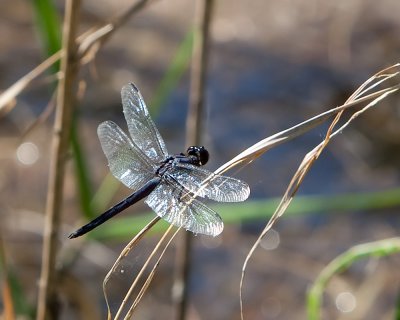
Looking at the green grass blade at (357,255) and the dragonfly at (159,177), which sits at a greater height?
the dragonfly at (159,177)

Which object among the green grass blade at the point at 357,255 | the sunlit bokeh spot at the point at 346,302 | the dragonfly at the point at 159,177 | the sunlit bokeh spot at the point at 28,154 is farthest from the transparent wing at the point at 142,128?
the sunlit bokeh spot at the point at 28,154

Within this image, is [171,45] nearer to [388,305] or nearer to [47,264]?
[388,305]

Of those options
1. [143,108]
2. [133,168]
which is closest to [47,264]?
[133,168]

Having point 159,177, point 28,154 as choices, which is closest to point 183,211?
point 159,177

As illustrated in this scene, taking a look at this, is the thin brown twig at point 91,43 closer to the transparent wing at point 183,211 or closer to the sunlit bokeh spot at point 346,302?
the transparent wing at point 183,211

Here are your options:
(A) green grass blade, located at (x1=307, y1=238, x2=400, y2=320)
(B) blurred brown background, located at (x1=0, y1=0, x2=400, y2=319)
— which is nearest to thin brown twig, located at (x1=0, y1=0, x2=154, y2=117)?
(A) green grass blade, located at (x1=307, y1=238, x2=400, y2=320)

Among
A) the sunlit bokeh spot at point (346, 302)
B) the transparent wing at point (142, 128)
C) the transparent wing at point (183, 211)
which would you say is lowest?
the transparent wing at point (183, 211)

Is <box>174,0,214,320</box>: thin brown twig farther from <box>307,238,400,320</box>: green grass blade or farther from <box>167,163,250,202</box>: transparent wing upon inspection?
<box>307,238,400,320</box>: green grass blade
